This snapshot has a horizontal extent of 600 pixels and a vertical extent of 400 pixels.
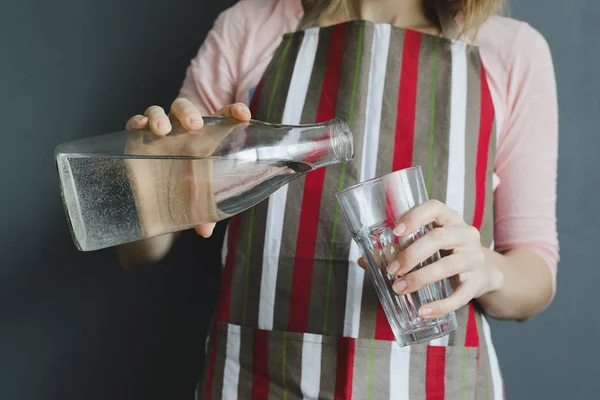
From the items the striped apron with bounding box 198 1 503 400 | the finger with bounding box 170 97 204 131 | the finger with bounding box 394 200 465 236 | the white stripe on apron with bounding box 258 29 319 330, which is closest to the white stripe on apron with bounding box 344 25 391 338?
the striped apron with bounding box 198 1 503 400

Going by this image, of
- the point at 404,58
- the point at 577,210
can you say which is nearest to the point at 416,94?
the point at 404,58

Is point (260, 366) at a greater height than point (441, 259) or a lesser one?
lesser

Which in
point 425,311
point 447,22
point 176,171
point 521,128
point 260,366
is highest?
point 447,22

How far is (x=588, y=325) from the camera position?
117 cm

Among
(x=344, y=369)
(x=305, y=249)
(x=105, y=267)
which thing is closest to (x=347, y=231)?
(x=305, y=249)

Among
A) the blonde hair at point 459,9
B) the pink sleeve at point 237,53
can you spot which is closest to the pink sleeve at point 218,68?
the pink sleeve at point 237,53

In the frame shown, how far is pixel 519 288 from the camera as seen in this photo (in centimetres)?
94

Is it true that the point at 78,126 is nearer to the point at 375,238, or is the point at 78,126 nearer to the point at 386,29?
the point at 386,29

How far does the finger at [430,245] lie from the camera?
0.69m

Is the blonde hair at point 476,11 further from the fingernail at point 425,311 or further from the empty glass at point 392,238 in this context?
the fingernail at point 425,311

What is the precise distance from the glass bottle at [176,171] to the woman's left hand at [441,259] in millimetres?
105

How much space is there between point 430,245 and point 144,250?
1.53ft

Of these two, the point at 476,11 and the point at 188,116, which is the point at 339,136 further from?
the point at 476,11

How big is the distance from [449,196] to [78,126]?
687mm
